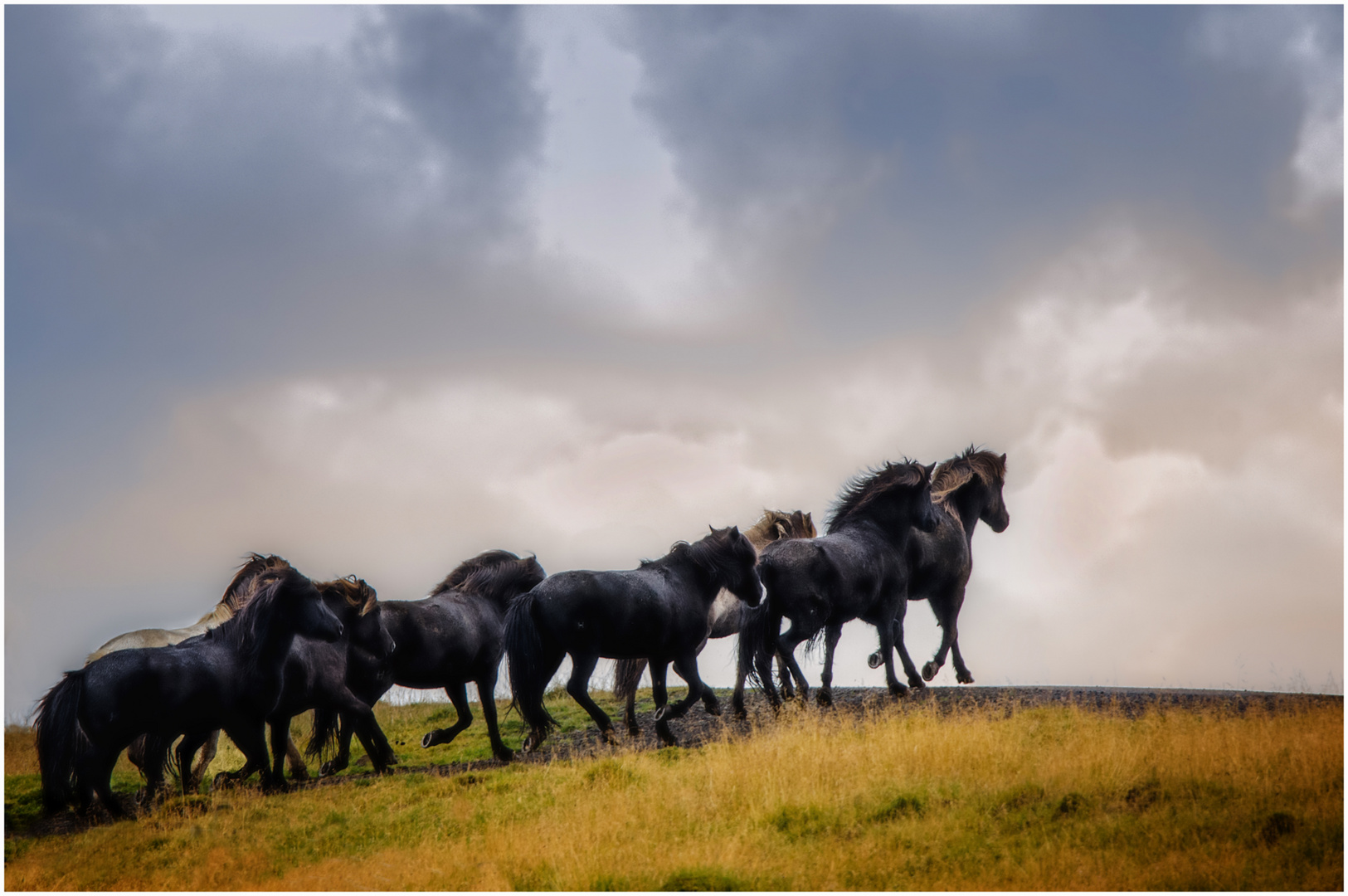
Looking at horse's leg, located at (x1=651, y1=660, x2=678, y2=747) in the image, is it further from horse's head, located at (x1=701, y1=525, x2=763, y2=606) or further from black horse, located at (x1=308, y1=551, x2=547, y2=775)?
black horse, located at (x1=308, y1=551, x2=547, y2=775)

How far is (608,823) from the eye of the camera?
29.5ft

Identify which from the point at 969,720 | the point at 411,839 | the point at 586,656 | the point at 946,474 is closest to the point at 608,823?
the point at 411,839

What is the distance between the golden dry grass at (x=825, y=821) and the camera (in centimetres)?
770

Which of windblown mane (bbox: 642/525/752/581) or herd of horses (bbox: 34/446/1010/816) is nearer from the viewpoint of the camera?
herd of horses (bbox: 34/446/1010/816)

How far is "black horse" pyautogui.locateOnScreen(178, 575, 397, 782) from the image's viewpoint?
12.7 m

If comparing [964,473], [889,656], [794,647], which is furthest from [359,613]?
[964,473]

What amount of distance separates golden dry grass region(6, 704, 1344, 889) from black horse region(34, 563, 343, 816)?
2.24 feet

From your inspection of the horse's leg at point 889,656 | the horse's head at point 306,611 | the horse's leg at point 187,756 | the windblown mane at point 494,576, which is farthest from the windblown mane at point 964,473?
the horse's leg at point 187,756

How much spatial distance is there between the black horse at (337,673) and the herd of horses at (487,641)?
0.07 ft

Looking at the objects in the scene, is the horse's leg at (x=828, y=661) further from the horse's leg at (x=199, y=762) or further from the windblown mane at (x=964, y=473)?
the horse's leg at (x=199, y=762)

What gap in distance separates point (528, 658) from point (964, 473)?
852 centimetres

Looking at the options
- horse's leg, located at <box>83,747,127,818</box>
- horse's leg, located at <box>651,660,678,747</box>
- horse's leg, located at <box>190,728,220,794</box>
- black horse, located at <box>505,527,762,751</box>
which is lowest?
horse's leg, located at <box>190,728,220,794</box>

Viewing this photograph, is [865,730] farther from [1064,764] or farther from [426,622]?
[426,622]

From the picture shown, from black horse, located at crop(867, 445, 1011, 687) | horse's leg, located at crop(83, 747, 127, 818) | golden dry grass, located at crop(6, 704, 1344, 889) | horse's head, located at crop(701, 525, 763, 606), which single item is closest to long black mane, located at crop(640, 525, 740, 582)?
horse's head, located at crop(701, 525, 763, 606)
